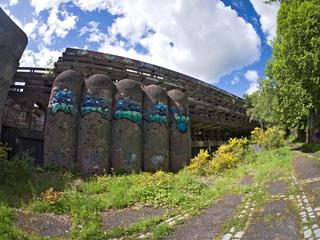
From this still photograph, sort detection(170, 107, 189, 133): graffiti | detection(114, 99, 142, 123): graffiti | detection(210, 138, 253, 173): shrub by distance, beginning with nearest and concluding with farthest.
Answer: detection(210, 138, 253, 173): shrub
detection(114, 99, 142, 123): graffiti
detection(170, 107, 189, 133): graffiti

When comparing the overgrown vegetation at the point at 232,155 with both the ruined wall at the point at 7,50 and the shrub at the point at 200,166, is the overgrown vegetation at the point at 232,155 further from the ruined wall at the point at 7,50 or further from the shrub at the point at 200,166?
the ruined wall at the point at 7,50

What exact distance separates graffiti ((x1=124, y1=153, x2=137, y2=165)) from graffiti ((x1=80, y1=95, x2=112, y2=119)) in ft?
8.52

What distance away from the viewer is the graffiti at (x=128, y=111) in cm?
1930

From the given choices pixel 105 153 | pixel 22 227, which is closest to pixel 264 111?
pixel 105 153

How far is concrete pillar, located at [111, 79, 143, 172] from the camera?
1853cm

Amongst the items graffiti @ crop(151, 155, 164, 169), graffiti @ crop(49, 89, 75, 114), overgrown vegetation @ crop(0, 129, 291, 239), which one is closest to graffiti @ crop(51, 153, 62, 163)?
overgrown vegetation @ crop(0, 129, 291, 239)

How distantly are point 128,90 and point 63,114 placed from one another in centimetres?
433

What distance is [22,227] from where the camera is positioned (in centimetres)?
799

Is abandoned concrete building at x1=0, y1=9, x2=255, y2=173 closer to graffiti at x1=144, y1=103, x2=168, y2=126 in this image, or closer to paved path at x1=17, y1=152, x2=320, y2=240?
graffiti at x1=144, y1=103, x2=168, y2=126

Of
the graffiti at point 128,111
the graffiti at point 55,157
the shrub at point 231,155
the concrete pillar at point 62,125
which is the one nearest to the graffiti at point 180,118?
the shrub at point 231,155

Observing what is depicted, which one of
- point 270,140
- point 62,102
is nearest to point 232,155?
point 270,140

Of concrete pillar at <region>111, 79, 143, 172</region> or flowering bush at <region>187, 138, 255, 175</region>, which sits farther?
concrete pillar at <region>111, 79, 143, 172</region>

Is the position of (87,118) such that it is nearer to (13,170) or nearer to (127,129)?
(127,129)

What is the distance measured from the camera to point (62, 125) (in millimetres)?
17891
